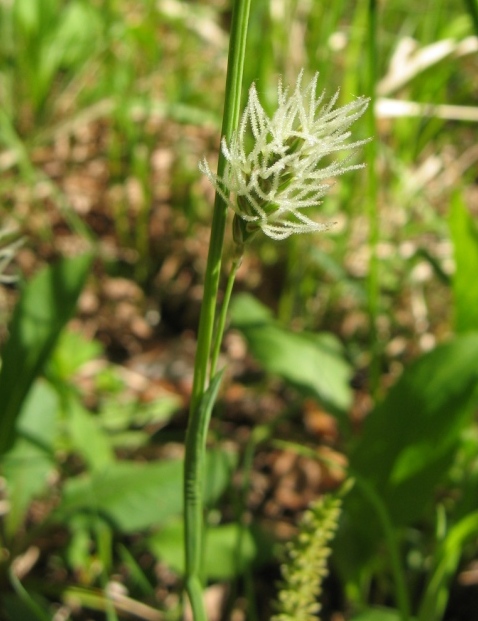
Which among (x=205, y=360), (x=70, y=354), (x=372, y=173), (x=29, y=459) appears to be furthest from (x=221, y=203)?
(x=70, y=354)

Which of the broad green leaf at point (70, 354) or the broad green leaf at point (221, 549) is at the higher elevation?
the broad green leaf at point (70, 354)

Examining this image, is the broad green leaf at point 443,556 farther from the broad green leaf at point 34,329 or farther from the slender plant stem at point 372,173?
the broad green leaf at point 34,329

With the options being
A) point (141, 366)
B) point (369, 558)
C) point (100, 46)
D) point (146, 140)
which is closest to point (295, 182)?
point (369, 558)

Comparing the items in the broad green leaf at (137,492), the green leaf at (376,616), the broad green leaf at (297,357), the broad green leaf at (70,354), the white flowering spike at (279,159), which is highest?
the white flowering spike at (279,159)

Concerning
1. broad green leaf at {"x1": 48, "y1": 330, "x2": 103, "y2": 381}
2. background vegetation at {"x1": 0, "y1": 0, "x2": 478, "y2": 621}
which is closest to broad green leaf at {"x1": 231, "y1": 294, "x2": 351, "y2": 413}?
background vegetation at {"x1": 0, "y1": 0, "x2": 478, "y2": 621}

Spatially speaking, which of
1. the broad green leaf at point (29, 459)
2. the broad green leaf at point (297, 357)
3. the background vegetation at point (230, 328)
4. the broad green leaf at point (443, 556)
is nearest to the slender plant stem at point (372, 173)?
the background vegetation at point (230, 328)

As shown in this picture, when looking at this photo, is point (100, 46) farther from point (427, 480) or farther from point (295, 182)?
point (295, 182)

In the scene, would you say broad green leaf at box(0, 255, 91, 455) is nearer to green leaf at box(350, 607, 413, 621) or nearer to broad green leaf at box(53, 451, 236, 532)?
broad green leaf at box(53, 451, 236, 532)
